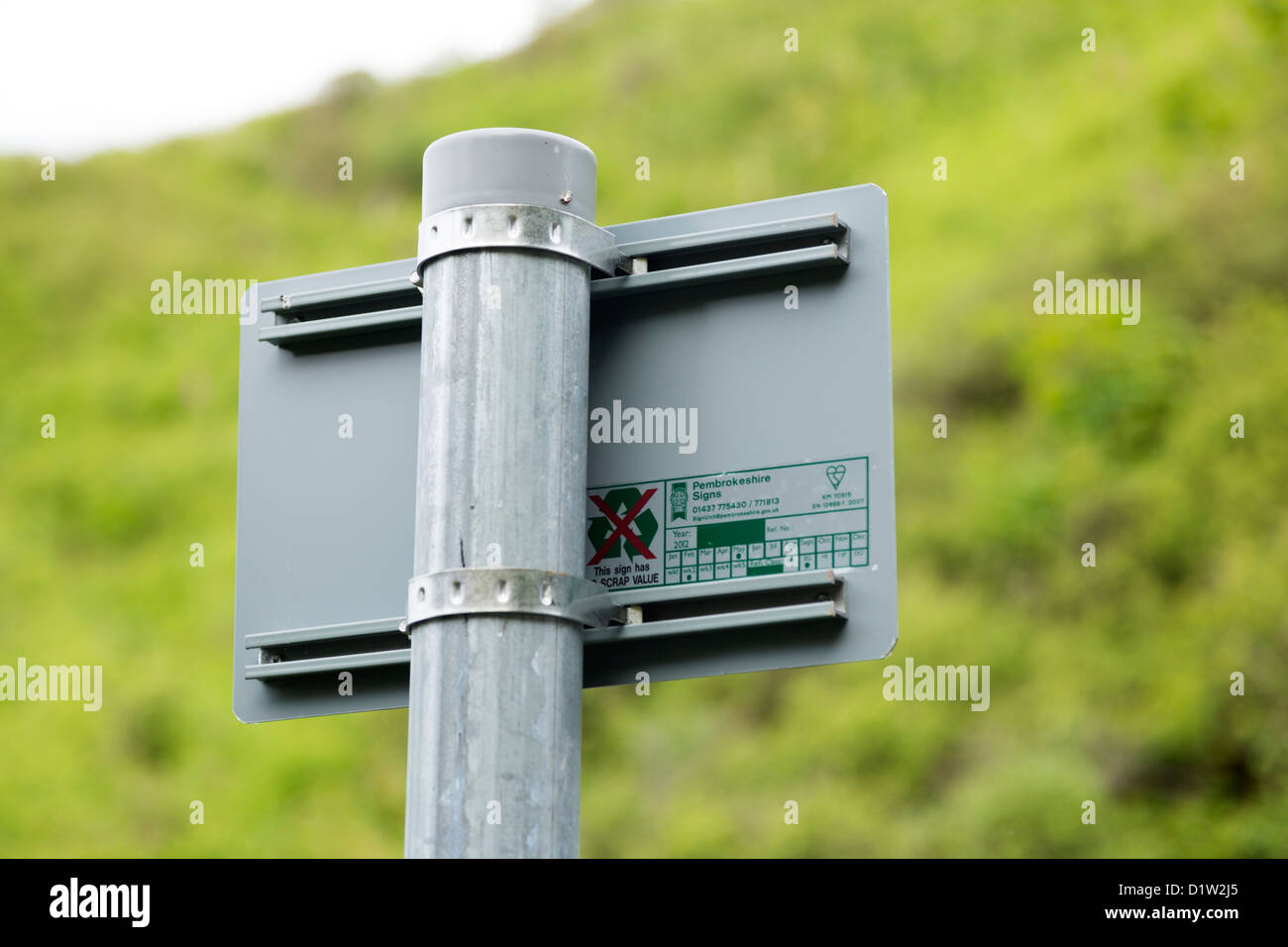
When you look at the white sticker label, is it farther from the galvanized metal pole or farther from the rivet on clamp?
the rivet on clamp

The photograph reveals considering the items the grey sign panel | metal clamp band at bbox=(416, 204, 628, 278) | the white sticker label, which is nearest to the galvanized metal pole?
metal clamp band at bbox=(416, 204, 628, 278)

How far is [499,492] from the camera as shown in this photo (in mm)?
2943

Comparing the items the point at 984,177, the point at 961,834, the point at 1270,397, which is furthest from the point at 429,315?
the point at 984,177

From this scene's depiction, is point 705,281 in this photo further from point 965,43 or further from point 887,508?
point 965,43

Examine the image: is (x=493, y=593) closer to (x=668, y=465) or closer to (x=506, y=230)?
(x=668, y=465)

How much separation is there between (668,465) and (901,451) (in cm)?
2139

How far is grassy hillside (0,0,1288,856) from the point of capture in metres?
19.0

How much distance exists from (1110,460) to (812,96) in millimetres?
14221

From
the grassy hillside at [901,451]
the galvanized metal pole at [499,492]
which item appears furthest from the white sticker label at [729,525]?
the grassy hillside at [901,451]

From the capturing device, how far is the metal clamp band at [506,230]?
3.07m

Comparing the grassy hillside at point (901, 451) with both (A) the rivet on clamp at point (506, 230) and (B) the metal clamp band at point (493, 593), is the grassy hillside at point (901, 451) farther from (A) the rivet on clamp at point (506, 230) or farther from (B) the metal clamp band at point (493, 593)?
(B) the metal clamp band at point (493, 593)

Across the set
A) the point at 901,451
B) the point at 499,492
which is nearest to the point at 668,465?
the point at 499,492

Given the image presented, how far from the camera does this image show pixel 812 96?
33.6 metres

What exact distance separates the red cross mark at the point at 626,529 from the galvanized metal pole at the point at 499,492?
0.22 meters
